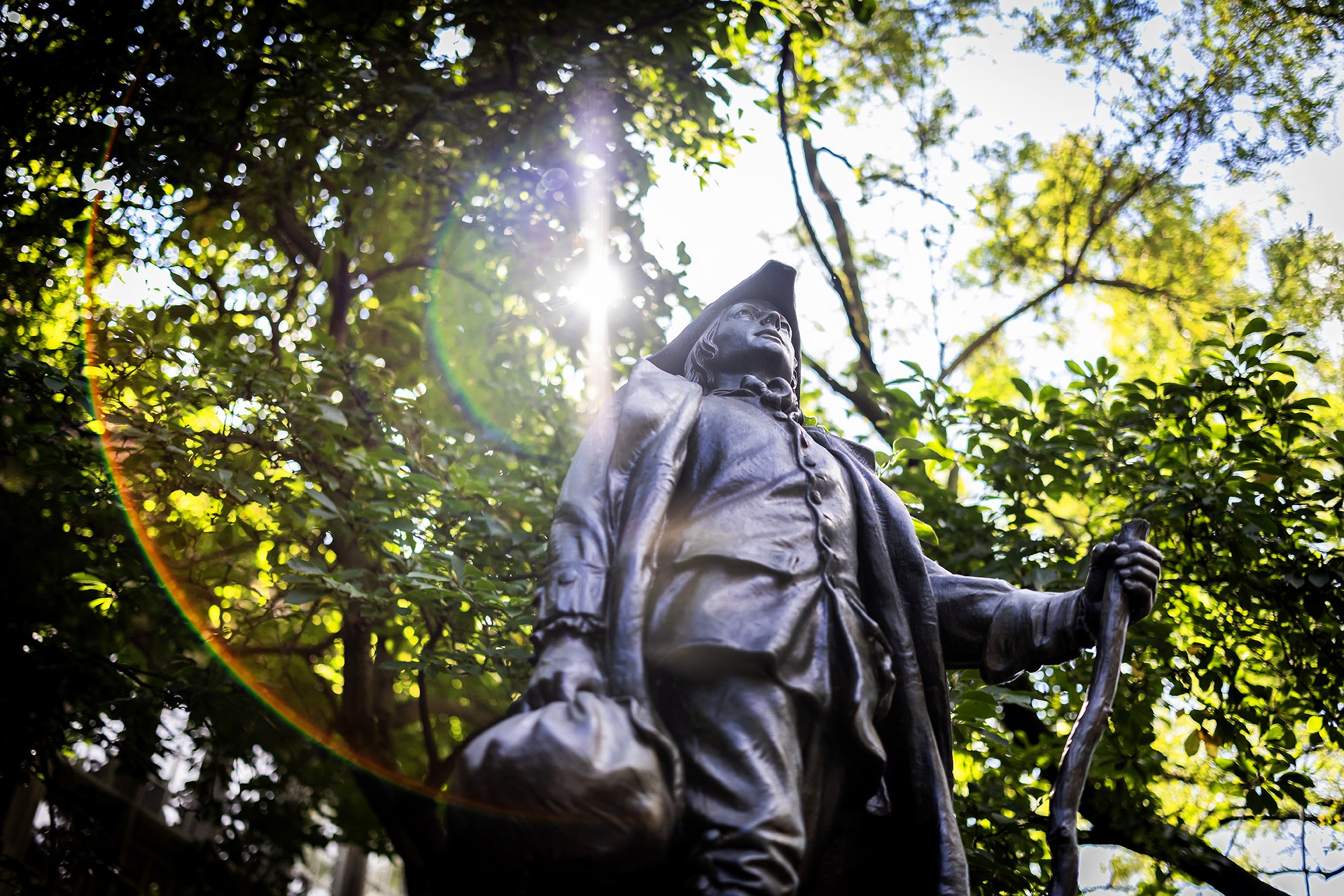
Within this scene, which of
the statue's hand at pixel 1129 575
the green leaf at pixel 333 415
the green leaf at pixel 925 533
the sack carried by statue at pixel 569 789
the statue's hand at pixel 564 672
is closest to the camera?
the sack carried by statue at pixel 569 789

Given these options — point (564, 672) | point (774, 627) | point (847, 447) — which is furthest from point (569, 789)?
point (847, 447)

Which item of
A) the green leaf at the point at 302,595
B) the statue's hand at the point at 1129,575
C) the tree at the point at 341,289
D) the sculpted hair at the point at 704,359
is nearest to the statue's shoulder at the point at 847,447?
the sculpted hair at the point at 704,359

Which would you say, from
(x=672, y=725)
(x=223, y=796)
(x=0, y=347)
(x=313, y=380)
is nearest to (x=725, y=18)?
(x=313, y=380)

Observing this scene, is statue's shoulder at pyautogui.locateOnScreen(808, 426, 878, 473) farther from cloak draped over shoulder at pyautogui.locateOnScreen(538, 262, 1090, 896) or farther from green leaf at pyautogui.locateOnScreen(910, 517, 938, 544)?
green leaf at pyautogui.locateOnScreen(910, 517, 938, 544)

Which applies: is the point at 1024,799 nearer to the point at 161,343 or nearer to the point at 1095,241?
the point at 161,343

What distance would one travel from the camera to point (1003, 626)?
285 centimetres

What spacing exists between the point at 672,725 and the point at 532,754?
45 cm

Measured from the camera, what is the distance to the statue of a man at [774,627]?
225 cm

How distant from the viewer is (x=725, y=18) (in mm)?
7648

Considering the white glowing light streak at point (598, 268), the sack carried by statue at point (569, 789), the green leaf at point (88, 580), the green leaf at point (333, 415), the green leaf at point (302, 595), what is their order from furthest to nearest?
the white glowing light streak at point (598, 268), the green leaf at point (333, 415), the green leaf at point (88, 580), the green leaf at point (302, 595), the sack carried by statue at point (569, 789)

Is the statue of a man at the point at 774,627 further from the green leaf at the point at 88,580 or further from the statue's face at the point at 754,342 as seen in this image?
the green leaf at the point at 88,580

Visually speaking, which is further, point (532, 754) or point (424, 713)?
point (424, 713)

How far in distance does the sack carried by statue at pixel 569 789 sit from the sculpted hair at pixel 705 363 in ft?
4.96

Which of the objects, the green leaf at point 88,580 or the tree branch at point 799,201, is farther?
the tree branch at point 799,201
